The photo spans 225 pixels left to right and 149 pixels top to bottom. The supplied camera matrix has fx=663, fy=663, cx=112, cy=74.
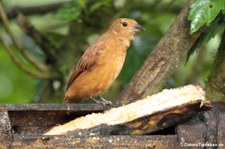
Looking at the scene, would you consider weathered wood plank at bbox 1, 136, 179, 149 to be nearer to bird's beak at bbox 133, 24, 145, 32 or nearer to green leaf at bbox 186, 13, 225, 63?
green leaf at bbox 186, 13, 225, 63

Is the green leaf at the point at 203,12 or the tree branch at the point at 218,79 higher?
the green leaf at the point at 203,12

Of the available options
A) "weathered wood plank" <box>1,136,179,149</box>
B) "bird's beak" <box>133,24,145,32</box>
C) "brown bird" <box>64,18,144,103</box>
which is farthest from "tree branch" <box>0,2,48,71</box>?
"weathered wood plank" <box>1,136,179,149</box>

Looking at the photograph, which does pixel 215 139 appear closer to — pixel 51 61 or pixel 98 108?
pixel 98 108

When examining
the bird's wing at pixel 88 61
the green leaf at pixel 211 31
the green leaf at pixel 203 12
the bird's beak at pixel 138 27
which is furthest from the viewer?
the bird's beak at pixel 138 27

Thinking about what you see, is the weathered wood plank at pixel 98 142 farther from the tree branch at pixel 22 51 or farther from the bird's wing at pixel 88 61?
the tree branch at pixel 22 51

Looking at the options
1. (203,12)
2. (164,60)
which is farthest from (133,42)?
(203,12)

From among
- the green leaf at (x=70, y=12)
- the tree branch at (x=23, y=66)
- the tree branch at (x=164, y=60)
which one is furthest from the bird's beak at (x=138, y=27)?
the tree branch at (x=23, y=66)

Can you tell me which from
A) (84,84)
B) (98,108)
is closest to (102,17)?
(84,84)

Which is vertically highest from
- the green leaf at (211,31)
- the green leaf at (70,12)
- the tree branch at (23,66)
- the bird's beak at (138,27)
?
the green leaf at (70,12)
